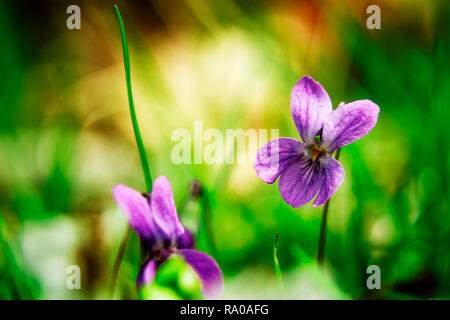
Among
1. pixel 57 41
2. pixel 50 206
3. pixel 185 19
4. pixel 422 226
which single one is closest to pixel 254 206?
pixel 422 226

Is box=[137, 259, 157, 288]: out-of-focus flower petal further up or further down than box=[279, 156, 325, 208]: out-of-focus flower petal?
further down

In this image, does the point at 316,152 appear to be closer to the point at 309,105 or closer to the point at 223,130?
the point at 309,105

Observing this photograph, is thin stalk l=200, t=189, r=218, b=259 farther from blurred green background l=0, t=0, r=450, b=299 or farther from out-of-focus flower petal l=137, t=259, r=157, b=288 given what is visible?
out-of-focus flower petal l=137, t=259, r=157, b=288

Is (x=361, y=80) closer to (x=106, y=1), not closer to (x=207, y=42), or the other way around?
(x=207, y=42)

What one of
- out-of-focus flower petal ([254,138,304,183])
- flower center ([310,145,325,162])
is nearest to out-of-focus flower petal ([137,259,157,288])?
out-of-focus flower petal ([254,138,304,183])

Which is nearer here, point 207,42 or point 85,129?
point 85,129

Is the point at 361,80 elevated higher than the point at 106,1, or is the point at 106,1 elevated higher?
the point at 106,1

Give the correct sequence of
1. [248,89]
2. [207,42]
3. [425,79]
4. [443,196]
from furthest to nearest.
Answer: [207,42]
[248,89]
[425,79]
[443,196]
